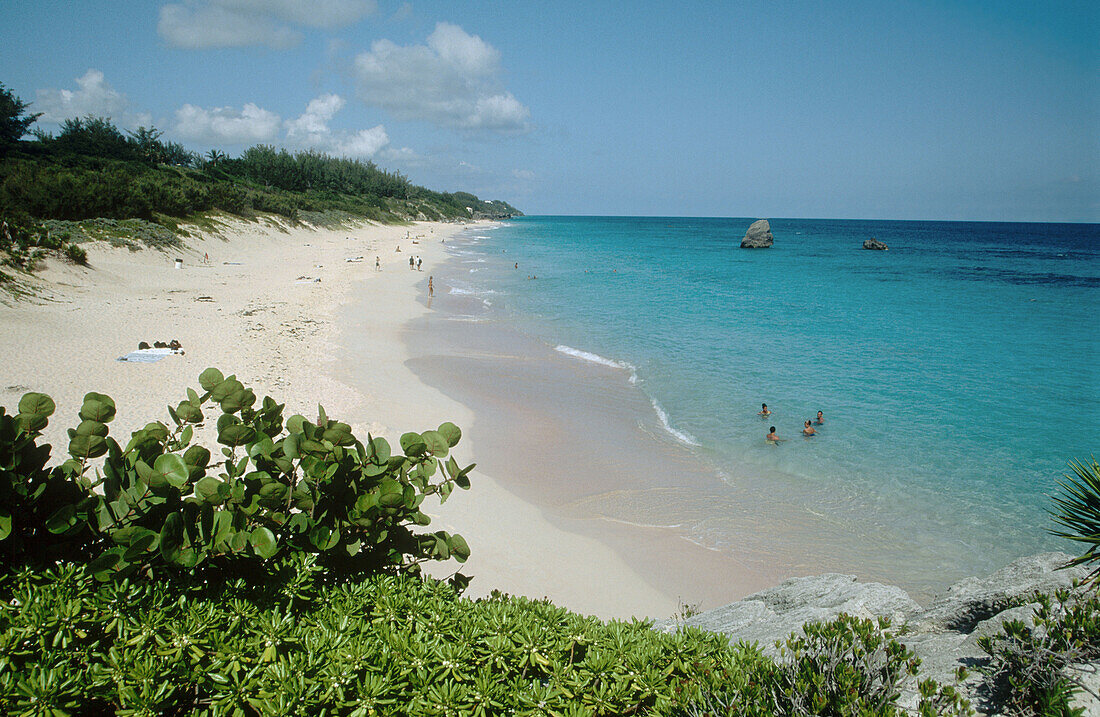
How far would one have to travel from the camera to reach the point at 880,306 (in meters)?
35.1

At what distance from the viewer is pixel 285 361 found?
16.2 m

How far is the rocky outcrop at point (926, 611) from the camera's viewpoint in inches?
131

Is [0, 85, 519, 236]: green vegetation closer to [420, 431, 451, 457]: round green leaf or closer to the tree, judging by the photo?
the tree

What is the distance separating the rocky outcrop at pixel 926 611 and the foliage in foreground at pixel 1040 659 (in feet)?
0.49

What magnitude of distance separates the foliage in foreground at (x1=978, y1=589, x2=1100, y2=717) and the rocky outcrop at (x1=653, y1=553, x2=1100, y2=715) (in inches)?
5.8

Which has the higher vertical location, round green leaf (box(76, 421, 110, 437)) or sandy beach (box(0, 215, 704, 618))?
round green leaf (box(76, 421, 110, 437))

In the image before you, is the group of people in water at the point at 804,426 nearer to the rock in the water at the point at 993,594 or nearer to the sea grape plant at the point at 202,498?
the rock in the water at the point at 993,594

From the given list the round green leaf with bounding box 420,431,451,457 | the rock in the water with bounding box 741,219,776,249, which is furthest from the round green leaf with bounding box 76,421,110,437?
the rock in the water with bounding box 741,219,776,249

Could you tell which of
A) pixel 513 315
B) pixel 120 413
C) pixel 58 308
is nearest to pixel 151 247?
pixel 58 308

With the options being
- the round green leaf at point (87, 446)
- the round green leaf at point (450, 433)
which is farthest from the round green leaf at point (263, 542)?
the round green leaf at point (450, 433)

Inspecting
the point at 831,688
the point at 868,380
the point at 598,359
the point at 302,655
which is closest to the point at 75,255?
the point at 598,359

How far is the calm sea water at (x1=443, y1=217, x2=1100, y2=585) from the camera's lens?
10812 millimetres

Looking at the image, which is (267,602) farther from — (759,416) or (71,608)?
(759,416)

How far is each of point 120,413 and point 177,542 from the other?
11034mm
